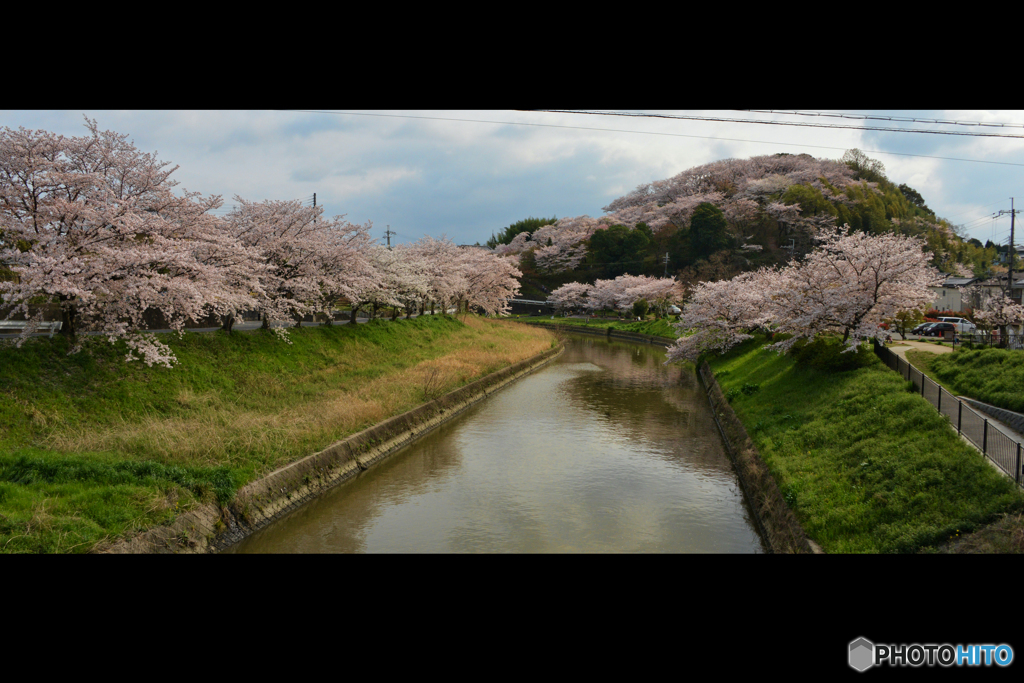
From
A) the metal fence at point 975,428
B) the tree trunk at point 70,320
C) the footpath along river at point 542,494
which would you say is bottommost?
the footpath along river at point 542,494

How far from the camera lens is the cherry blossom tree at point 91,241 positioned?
12055 millimetres

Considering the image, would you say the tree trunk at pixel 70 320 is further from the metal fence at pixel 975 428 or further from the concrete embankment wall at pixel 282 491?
the metal fence at pixel 975 428

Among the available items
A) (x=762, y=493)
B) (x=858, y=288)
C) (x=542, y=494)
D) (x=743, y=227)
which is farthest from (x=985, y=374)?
(x=743, y=227)

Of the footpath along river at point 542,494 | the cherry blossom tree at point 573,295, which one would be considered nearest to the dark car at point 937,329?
the footpath along river at point 542,494

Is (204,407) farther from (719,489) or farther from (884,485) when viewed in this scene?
(884,485)

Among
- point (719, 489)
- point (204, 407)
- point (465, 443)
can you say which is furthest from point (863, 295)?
point (204, 407)

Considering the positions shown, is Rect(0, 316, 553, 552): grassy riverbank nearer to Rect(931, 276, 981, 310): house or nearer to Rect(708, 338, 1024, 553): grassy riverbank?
Rect(708, 338, 1024, 553): grassy riverbank

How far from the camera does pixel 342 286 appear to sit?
79.3 feet

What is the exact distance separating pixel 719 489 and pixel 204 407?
1172 centimetres

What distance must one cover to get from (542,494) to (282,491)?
16.4ft

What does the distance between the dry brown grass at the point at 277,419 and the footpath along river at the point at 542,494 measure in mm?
1241

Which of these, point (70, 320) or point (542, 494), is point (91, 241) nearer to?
point (70, 320)

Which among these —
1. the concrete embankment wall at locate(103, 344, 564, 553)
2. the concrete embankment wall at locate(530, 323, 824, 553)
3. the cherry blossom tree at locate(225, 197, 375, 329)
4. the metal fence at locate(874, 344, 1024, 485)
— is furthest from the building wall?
the concrete embankment wall at locate(103, 344, 564, 553)
